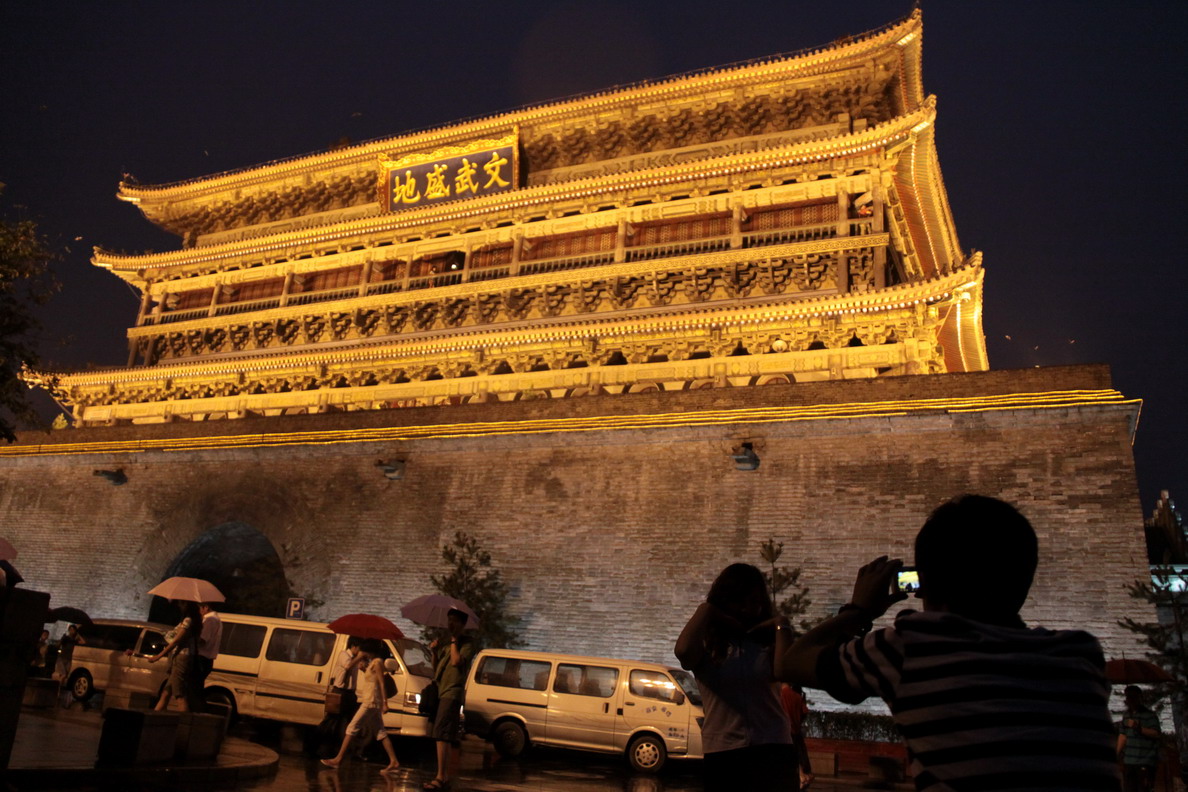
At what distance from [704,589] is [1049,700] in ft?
41.4

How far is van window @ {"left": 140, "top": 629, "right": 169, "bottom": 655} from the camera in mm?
12852

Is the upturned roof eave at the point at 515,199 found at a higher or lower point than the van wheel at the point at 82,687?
higher

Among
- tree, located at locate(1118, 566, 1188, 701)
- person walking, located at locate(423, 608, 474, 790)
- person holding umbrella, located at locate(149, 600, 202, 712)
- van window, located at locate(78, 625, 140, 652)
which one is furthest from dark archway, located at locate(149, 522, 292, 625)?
tree, located at locate(1118, 566, 1188, 701)

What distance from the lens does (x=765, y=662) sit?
→ 3.82m

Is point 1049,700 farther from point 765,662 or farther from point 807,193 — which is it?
point 807,193

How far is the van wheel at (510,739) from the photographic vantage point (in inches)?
462

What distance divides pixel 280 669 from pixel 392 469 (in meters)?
5.51

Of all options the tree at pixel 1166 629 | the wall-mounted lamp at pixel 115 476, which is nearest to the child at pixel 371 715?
the tree at pixel 1166 629

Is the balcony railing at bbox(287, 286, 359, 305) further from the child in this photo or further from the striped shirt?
the striped shirt

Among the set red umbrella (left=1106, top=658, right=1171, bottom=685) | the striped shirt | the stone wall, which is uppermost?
the stone wall

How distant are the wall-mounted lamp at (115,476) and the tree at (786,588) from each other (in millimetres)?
14742

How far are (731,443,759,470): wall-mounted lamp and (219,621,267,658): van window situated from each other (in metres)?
7.64

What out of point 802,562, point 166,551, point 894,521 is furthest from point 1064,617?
point 166,551

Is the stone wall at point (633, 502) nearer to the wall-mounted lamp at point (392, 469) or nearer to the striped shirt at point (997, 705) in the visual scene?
the wall-mounted lamp at point (392, 469)
